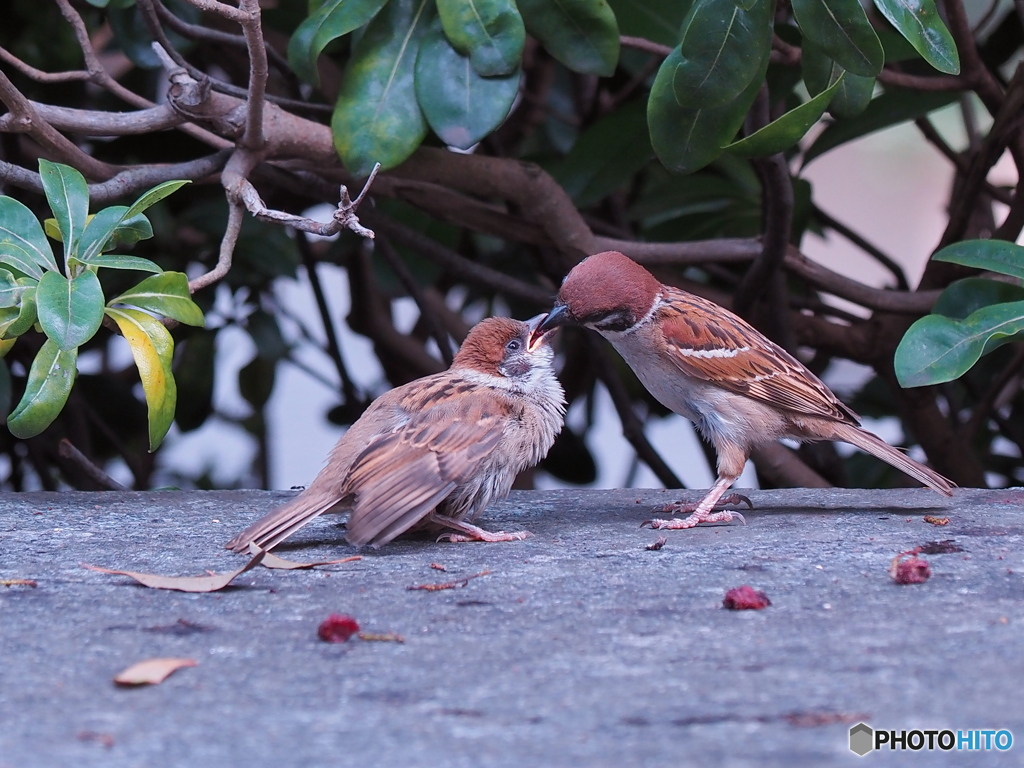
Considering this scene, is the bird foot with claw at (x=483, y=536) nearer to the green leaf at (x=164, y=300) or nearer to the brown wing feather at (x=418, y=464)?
the brown wing feather at (x=418, y=464)

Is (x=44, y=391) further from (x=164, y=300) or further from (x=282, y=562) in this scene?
(x=282, y=562)

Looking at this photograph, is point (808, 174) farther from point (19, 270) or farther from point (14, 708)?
point (14, 708)

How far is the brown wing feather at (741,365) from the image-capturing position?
334cm

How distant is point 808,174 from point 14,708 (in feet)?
23.8

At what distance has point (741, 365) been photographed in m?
3.37

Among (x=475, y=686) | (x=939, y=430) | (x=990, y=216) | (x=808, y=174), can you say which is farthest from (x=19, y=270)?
(x=808, y=174)

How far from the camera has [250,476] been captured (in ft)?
23.9

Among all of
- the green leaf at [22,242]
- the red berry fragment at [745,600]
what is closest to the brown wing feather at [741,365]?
the red berry fragment at [745,600]

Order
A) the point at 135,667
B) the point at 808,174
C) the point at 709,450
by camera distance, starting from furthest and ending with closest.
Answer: the point at 808,174 < the point at 709,450 < the point at 135,667

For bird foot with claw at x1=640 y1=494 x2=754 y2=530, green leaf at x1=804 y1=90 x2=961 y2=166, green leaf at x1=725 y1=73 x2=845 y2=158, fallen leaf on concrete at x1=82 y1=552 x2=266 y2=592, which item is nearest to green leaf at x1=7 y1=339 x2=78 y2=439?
fallen leaf on concrete at x1=82 y1=552 x2=266 y2=592

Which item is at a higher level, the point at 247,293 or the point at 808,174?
the point at 808,174

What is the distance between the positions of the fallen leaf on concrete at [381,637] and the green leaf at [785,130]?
5.87ft

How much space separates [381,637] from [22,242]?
63.2 inches

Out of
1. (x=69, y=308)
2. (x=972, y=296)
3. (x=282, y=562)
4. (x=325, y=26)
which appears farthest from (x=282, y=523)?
(x=972, y=296)
